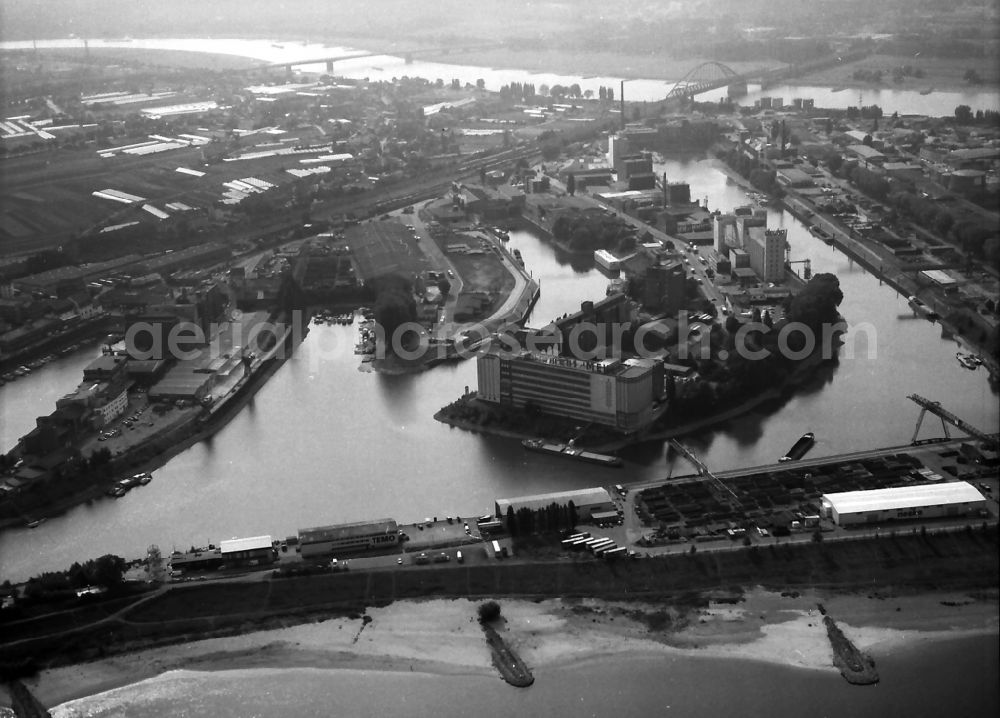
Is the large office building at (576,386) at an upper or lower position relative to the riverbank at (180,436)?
upper

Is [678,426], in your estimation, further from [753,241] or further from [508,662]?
[753,241]

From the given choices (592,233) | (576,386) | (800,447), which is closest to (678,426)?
(576,386)

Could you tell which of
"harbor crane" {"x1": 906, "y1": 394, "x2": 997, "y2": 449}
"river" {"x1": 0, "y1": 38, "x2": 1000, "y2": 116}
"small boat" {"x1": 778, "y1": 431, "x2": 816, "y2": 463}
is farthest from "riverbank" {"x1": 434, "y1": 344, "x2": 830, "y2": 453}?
"river" {"x1": 0, "y1": 38, "x2": 1000, "y2": 116}

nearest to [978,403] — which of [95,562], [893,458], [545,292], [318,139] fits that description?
[893,458]

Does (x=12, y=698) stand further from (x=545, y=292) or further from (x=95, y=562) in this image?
(x=545, y=292)

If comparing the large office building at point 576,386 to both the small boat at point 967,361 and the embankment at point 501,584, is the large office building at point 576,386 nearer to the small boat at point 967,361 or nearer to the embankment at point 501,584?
the embankment at point 501,584

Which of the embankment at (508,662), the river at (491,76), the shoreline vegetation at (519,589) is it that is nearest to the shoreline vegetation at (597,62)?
the river at (491,76)
